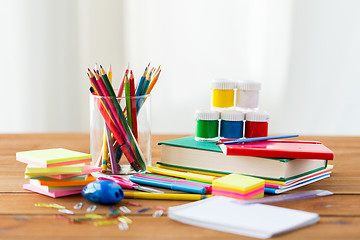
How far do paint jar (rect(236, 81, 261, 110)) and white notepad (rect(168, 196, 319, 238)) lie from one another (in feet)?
1.05

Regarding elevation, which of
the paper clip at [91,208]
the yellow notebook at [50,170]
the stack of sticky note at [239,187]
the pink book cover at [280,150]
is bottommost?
the paper clip at [91,208]

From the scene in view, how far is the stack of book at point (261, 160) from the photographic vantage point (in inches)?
33.7

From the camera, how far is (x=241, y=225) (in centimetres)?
65

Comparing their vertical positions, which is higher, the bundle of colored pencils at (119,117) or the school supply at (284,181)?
the bundle of colored pencils at (119,117)

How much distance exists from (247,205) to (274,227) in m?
0.11

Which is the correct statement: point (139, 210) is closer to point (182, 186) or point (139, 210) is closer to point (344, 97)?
point (182, 186)

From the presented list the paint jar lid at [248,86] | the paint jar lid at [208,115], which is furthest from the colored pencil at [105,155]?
the paint jar lid at [248,86]

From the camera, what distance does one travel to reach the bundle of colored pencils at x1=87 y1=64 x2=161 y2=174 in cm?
94


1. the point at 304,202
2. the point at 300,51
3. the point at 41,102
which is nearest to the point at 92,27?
the point at 41,102

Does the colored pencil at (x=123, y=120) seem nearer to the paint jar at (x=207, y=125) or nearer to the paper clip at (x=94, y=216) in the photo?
the paint jar at (x=207, y=125)

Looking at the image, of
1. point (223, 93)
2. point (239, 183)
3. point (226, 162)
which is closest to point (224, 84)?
point (223, 93)

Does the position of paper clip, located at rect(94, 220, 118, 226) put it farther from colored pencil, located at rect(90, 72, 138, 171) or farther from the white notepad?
colored pencil, located at rect(90, 72, 138, 171)

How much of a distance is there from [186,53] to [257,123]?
1624 mm

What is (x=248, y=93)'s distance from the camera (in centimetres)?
104
